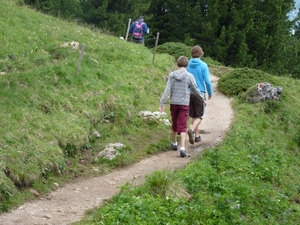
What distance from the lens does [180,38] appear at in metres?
36.1

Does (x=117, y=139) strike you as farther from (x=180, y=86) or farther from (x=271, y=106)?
(x=271, y=106)

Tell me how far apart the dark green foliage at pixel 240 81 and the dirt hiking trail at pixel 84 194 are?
23.7 ft

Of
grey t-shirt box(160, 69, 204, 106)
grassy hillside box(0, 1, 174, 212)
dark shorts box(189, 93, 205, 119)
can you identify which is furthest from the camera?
dark shorts box(189, 93, 205, 119)

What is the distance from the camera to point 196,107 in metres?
11.4

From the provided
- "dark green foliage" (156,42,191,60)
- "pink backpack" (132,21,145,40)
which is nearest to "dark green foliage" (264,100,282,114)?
"pink backpack" (132,21,145,40)

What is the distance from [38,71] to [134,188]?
507cm

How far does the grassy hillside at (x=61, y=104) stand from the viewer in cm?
826

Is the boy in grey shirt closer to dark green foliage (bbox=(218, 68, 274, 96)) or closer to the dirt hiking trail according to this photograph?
the dirt hiking trail

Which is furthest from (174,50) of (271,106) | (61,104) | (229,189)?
(229,189)

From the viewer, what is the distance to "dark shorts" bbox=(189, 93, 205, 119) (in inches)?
443

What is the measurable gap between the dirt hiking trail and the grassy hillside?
0.79 feet

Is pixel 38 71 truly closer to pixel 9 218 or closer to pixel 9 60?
pixel 9 60

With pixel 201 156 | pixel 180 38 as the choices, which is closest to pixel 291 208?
pixel 201 156

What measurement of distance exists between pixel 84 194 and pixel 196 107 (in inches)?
166
